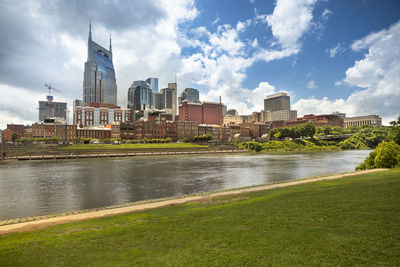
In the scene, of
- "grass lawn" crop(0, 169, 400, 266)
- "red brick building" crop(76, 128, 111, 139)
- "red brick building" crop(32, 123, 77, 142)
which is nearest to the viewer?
"grass lawn" crop(0, 169, 400, 266)

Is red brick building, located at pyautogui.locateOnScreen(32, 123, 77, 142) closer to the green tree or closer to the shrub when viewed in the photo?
the shrub

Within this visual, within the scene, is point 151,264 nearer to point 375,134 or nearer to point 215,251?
point 215,251

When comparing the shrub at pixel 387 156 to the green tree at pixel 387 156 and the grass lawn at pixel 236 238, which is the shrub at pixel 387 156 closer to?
the green tree at pixel 387 156

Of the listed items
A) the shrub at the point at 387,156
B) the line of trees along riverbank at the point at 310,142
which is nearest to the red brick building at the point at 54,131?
the line of trees along riverbank at the point at 310,142

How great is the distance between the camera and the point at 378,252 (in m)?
7.59

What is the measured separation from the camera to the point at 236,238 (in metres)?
10.1

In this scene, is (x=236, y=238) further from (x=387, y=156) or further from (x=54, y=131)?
(x=54, y=131)

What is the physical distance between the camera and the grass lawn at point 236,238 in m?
8.02

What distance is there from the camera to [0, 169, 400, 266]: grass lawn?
802 centimetres

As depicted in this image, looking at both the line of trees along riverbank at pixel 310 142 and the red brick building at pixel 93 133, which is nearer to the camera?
the line of trees along riverbank at pixel 310 142

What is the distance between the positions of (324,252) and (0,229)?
58.3 ft

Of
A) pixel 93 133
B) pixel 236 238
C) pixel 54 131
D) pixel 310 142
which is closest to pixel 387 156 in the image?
pixel 236 238

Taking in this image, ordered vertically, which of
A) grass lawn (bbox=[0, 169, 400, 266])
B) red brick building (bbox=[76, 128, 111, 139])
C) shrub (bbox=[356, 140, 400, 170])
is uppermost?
red brick building (bbox=[76, 128, 111, 139])

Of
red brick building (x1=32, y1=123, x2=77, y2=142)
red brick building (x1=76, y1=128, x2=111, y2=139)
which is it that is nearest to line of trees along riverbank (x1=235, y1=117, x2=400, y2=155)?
red brick building (x1=76, y1=128, x2=111, y2=139)
